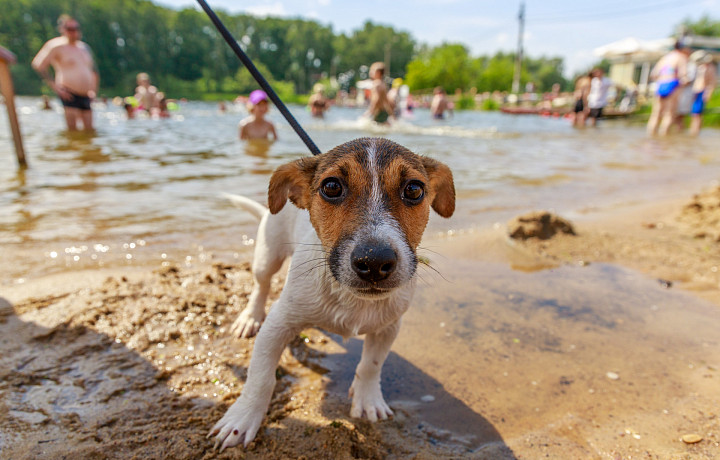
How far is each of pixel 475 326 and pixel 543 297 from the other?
3.01 ft

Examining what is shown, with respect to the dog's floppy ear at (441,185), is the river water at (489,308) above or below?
below

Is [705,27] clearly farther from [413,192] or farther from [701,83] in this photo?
[413,192]

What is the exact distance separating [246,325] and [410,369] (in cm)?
123

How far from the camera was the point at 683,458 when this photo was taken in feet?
6.72

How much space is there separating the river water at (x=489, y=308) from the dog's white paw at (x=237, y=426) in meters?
0.65

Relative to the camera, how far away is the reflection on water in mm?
5211

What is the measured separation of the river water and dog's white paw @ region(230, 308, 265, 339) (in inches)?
25.0

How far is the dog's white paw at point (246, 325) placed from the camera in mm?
3057

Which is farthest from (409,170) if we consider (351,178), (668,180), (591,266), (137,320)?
(668,180)

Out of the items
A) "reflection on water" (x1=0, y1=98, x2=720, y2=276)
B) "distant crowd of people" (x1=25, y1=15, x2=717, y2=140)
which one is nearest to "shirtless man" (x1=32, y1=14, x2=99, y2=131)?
"distant crowd of people" (x1=25, y1=15, x2=717, y2=140)

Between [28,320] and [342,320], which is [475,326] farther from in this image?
[28,320]

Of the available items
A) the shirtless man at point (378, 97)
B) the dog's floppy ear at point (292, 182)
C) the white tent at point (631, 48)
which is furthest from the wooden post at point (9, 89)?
the white tent at point (631, 48)

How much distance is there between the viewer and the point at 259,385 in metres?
2.17

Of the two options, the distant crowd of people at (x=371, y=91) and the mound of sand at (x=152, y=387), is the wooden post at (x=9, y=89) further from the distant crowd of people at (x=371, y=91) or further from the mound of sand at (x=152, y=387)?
the mound of sand at (x=152, y=387)
